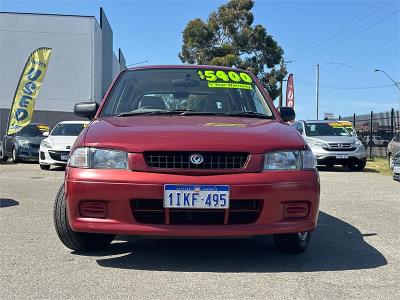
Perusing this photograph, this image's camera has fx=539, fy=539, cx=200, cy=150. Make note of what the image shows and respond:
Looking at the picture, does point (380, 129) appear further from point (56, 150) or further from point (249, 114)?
point (249, 114)

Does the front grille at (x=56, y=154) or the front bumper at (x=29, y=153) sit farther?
the front bumper at (x=29, y=153)

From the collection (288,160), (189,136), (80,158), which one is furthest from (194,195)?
(80,158)

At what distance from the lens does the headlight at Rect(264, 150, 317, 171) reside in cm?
408

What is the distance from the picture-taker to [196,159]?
3977 mm

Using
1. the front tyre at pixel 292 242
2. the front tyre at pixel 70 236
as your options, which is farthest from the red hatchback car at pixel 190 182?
the front tyre at pixel 292 242

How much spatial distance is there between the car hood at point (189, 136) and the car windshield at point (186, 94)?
533 mm

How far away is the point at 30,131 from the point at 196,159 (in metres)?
15.5

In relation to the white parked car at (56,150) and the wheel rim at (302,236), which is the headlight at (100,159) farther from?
the white parked car at (56,150)

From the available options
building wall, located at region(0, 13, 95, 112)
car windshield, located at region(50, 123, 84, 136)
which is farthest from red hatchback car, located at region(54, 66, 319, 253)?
building wall, located at region(0, 13, 95, 112)

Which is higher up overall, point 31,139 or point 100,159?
point 100,159

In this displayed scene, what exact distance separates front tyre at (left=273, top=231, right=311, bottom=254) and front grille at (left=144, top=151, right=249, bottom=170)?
93cm

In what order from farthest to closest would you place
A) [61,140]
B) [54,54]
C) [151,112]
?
[54,54], [61,140], [151,112]

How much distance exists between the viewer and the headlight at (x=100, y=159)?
158 inches

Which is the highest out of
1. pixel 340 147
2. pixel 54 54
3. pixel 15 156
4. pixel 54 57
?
pixel 54 54
